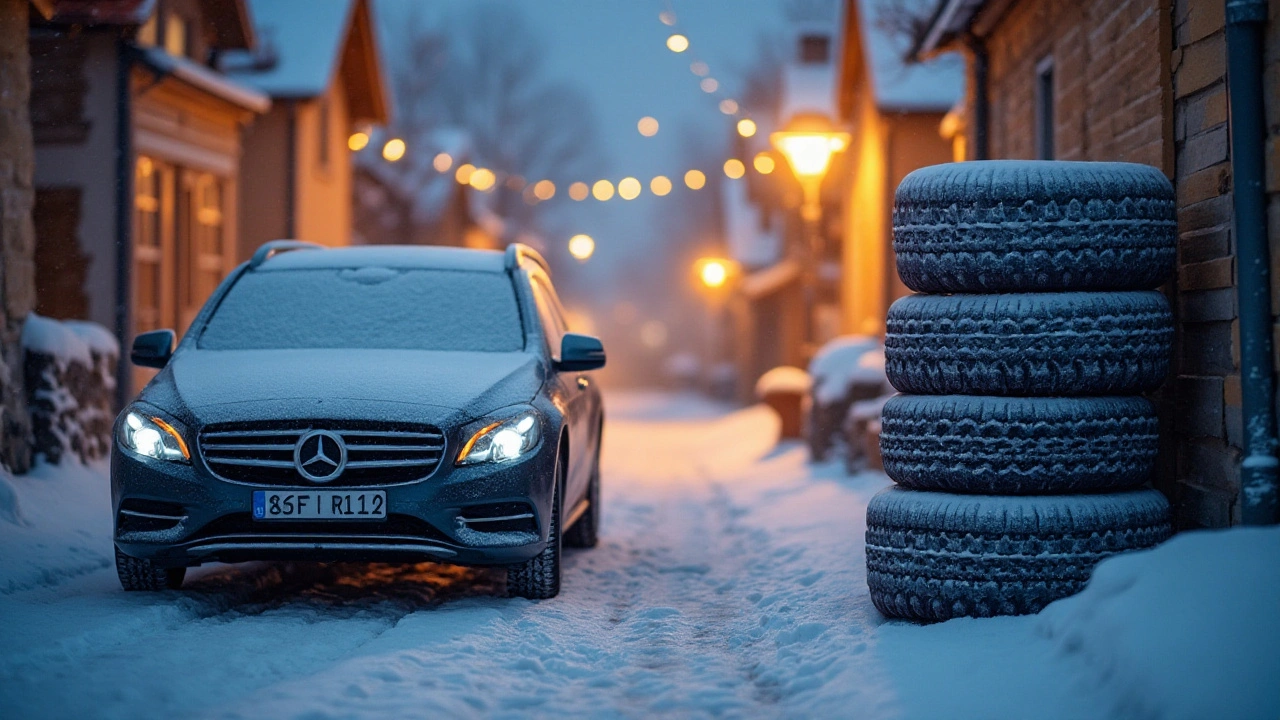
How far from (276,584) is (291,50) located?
50.6 ft

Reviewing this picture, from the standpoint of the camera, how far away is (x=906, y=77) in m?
20.3

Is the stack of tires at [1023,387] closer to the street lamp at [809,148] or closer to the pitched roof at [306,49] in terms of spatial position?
the street lamp at [809,148]

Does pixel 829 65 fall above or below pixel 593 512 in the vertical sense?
above

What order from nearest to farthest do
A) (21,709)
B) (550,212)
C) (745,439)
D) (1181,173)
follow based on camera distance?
(21,709)
(1181,173)
(745,439)
(550,212)

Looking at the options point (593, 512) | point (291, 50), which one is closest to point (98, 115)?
point (291, 50)

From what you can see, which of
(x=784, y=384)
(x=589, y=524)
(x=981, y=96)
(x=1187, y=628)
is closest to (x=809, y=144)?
(x=981, y=96)

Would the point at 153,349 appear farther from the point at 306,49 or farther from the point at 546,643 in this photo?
the point at 306,49

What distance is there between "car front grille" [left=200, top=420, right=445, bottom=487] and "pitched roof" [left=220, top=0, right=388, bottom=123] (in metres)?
15.2

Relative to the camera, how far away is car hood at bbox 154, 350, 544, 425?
6176 millimetres

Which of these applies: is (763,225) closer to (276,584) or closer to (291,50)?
(291,50)

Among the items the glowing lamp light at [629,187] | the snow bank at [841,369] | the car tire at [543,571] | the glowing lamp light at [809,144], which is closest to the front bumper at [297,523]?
the car tire at [543,571]

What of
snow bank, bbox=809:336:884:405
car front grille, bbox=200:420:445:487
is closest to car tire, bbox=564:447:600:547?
car front grille, bbox=200:420:445:487

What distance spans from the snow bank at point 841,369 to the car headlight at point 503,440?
25.7 ft

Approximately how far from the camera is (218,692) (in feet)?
15.5
